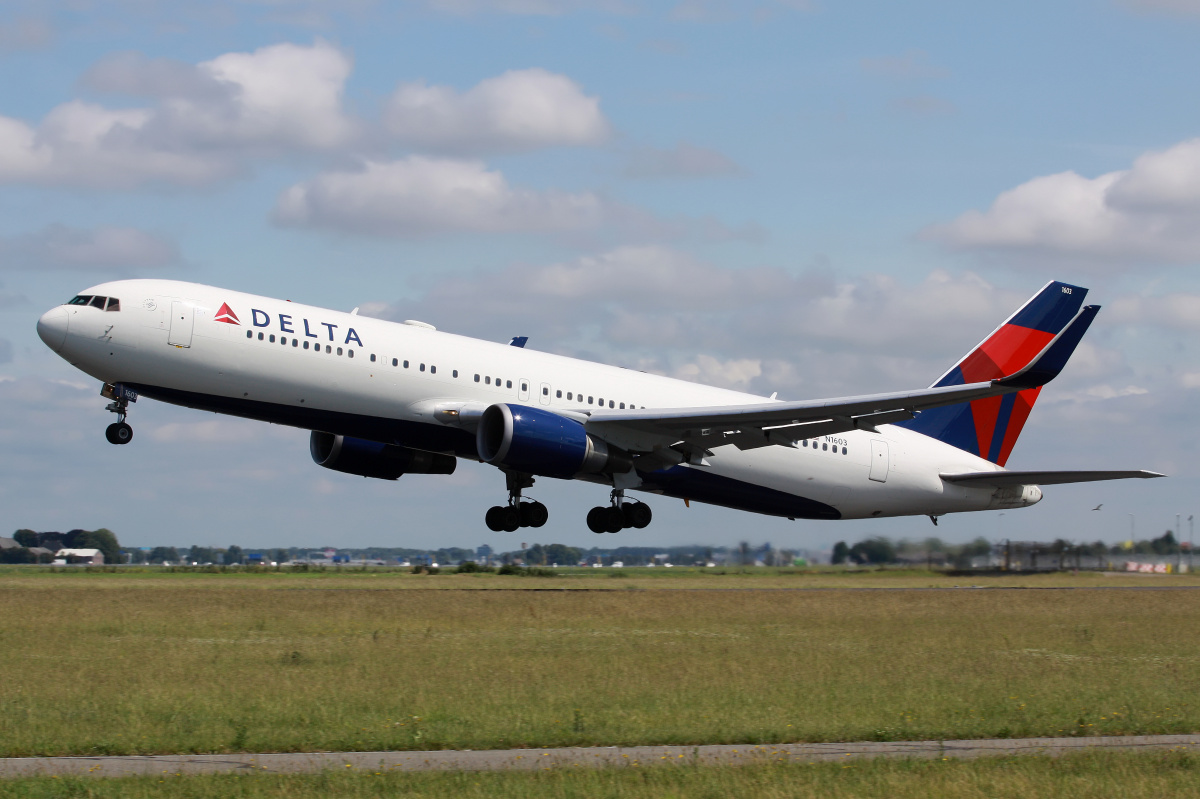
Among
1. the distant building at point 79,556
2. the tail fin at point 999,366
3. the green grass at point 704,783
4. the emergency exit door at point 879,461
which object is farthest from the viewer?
the distant building at point 79,556

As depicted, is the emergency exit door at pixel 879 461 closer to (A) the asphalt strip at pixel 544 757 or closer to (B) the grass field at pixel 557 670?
(B) the grass field at pixel 557 670

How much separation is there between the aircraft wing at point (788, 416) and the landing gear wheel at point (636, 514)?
2488 millimetres

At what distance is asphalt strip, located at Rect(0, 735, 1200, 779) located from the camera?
12.4 meters

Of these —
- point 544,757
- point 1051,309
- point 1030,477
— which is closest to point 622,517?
point 1030,477

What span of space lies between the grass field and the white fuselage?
411 cm

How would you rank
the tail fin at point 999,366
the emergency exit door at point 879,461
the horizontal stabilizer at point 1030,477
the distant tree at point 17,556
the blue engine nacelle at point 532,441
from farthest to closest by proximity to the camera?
the distant tree at point 17,556, the tail fin at point 999,366, the emergency exit door at point 879,461, the horizontal stabilizer at point 1030,477, the blue engine nacelle at point 532,441

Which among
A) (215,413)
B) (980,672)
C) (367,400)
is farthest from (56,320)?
(980,672)

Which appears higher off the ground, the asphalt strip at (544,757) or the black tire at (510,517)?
the black tire at (510,517)

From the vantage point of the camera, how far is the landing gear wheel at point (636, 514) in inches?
1415

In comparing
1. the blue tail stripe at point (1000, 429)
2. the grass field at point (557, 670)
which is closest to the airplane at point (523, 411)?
the blue tail stripe at point (1000, 429)

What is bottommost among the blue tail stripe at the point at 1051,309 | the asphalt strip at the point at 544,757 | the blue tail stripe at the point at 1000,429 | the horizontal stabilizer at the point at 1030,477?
the asphalt strip at the point at 544,757

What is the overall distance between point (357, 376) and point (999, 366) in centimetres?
2252

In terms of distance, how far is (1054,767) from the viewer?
1269cm

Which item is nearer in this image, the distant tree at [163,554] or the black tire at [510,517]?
the black tire at [510,517]
